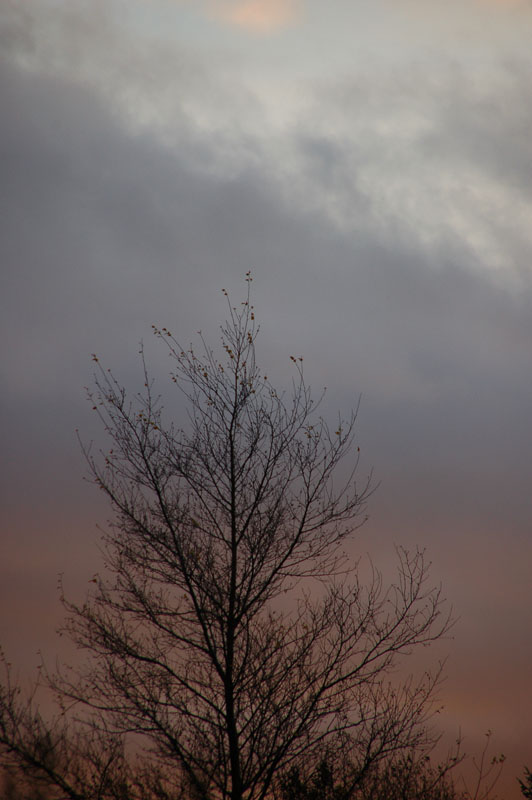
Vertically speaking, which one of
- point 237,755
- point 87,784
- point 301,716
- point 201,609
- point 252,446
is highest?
point 252,446

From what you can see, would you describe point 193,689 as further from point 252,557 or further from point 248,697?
point 252,557

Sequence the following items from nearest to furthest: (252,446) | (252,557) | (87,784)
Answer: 1. (87,784)
2. (252,557)
3. (252,446)

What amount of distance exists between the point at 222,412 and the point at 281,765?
4.29m

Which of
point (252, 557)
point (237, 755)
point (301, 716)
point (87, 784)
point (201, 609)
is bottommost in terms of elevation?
point (87, 784)

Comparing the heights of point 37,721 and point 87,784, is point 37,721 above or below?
above

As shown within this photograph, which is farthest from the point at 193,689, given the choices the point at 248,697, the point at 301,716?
the point at 301,716

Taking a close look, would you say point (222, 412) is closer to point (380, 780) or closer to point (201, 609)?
point (201, 609)

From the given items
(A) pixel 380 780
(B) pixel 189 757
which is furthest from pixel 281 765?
(A) pixel 380 780

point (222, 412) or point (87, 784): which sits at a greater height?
point (222, 412)

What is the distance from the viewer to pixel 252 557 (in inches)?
344

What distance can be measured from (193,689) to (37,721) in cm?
168

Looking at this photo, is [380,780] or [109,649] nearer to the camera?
[109,649]

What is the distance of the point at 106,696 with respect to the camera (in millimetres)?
7898

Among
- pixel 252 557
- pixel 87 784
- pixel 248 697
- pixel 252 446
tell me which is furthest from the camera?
pixel 252 446
